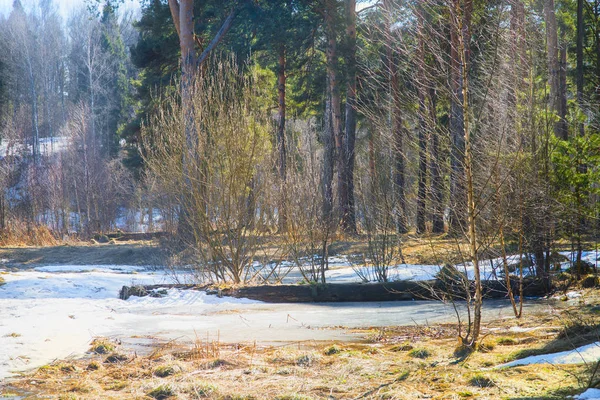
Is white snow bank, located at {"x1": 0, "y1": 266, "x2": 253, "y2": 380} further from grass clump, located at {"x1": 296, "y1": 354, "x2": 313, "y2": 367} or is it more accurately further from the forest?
grass clump, located at {"x1": 296, "y1": 354, "x2": 313, "y2": 367}

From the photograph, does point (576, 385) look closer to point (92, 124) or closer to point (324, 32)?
point (324, 32)

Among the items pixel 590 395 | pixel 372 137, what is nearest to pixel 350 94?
pixel 372 137

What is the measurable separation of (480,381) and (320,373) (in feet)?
4.90

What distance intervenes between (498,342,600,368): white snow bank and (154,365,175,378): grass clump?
308cm

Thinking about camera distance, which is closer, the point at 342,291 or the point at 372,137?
the point at 342,291

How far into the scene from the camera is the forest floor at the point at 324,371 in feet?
16.4

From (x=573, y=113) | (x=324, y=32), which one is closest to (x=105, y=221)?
(x=324, y=32)

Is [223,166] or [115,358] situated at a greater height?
[223,166]

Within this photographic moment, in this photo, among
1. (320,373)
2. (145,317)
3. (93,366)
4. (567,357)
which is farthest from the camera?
(145,317)

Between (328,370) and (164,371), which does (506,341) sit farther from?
(164,371)

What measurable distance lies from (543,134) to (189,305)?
262 inches

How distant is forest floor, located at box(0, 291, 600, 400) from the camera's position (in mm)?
5012

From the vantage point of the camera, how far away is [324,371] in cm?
589

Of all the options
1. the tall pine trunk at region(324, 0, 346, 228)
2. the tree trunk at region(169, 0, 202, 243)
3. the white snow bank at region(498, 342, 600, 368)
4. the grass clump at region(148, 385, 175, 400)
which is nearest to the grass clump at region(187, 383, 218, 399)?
the grass clump at region(148, 385, 175, 400)
